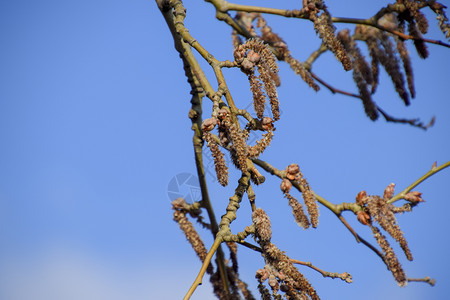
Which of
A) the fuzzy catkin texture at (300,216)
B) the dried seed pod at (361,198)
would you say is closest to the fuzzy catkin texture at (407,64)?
the dried seed pod at (361,198)

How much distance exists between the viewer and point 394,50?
2021mm

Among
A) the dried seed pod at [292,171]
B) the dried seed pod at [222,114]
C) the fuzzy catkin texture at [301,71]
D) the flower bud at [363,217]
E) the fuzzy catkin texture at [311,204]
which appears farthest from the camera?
the fuzzy catkin texture at [301,71]

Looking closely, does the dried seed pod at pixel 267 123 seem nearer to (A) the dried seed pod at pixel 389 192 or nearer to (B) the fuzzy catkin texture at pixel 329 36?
(B) the fuzzy catkin texture at pixel 329 36

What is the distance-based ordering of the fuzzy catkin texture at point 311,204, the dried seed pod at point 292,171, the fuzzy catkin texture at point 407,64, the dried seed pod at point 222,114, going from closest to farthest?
the dried seed pod at point 222,114
the fuzzy catkin texture at point 311,204
the dried seed pod at point 292,171
the fuzzy catkin texture at point 407,64

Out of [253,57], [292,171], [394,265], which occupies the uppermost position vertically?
[253,57]

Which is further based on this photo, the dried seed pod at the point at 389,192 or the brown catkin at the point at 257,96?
the dried seed pod at the point at 389,192

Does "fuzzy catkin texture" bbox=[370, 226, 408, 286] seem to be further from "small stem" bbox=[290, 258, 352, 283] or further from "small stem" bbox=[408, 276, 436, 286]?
"small stem" bbox=[408, 276, 436, 286]

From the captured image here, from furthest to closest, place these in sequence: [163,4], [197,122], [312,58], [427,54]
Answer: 1. [312,58]
2. [197,122]
3. [163,4]
4. [427,54]

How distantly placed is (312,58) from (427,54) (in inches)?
31.0

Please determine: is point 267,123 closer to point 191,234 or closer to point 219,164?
point 219,164

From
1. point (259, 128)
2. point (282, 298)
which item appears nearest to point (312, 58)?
point (259, 128)

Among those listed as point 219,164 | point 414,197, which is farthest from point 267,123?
point 414,197

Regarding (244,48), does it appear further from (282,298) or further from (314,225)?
(282,298)

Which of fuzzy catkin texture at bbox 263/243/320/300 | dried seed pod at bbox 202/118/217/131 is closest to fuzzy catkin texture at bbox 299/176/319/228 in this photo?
fuzzy catkin texture at bbox 263/243/320/300
